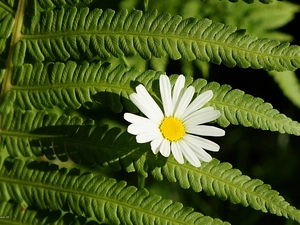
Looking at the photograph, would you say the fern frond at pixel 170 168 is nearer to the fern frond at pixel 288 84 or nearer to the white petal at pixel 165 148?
the white petal at pixel 165 148

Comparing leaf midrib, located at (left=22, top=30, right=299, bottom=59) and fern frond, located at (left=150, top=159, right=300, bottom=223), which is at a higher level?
leaf midrib, located at (left=22, top=30, right=299, bottom=59)

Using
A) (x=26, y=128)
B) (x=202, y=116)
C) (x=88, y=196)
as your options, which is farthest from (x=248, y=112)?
(x=26, y=128)

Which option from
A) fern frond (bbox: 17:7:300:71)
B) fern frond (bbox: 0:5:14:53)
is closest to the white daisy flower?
fern frond (bbox: 17:7:300:71)

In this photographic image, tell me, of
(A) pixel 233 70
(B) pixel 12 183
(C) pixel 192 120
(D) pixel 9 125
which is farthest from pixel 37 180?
(A) pixel 233 70

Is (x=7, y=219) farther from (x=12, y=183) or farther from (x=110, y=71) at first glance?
(x=110, y=71)

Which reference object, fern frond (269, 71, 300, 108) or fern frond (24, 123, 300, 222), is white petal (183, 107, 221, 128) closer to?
fern frond (24, 123, 300, 222)

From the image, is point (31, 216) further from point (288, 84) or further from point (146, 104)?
point (288, 84)
